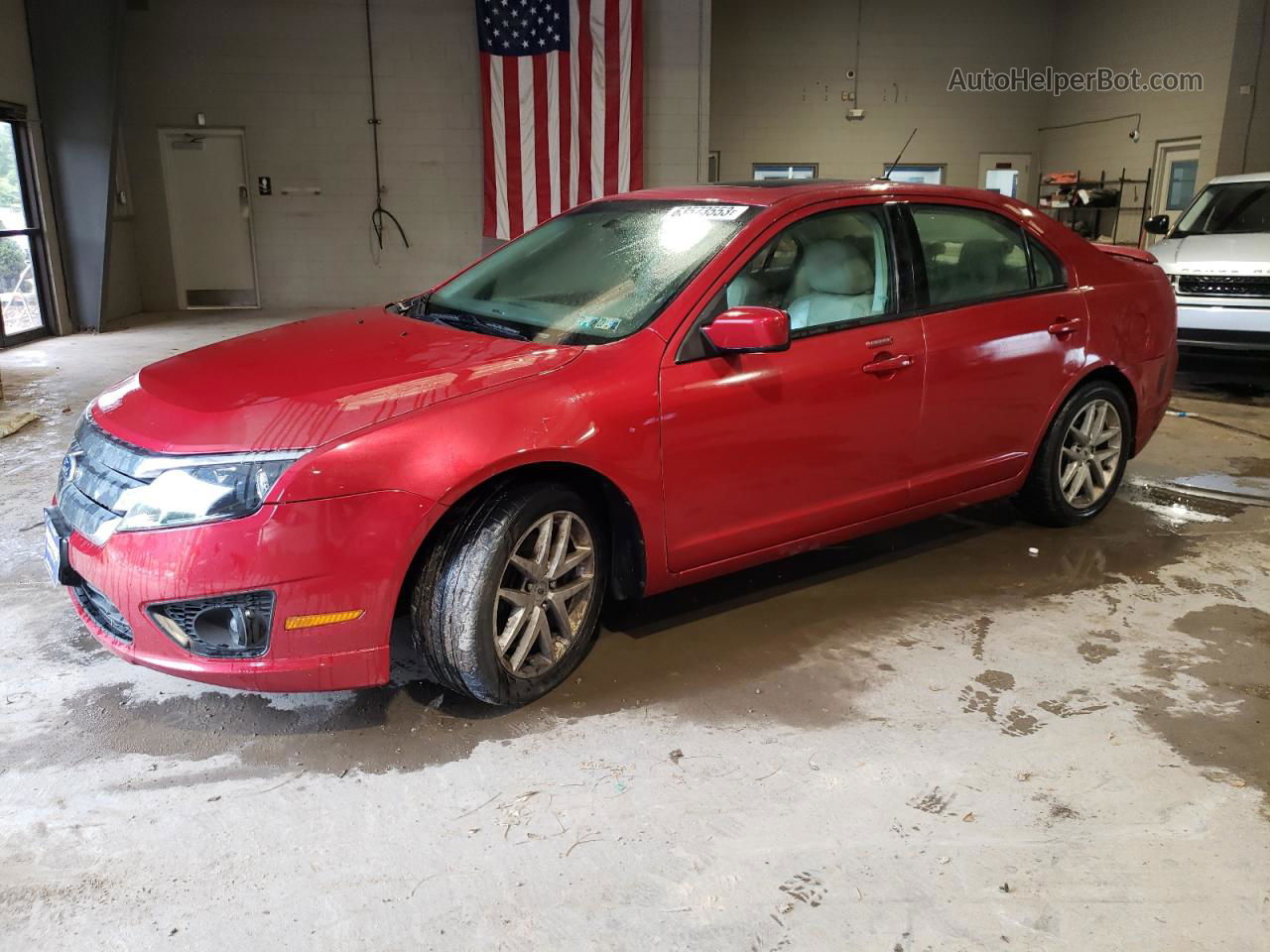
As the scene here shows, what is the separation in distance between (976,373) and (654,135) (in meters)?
9.55

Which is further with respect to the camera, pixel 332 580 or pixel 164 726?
pixel 164 726

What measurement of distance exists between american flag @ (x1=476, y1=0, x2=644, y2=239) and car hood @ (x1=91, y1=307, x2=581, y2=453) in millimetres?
9325

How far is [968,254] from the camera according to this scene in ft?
11.9

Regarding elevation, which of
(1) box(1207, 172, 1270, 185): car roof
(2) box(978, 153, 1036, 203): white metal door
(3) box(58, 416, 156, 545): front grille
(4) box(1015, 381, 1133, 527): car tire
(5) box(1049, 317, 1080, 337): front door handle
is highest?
(2) box(978, 153, 1036, 203): white metal door

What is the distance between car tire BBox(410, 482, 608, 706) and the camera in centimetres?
250

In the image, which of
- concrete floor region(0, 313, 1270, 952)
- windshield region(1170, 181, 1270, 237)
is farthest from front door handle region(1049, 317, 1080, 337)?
windshield region(1170, 181, 1270, 237)

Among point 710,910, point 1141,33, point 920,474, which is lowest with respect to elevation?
point 710,910

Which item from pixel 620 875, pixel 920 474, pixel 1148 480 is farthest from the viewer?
pixel 1148 480

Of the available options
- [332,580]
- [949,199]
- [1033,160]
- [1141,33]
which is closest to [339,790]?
[332,580]

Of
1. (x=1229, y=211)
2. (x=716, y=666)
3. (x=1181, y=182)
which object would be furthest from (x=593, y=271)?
(x=1181, y=182)

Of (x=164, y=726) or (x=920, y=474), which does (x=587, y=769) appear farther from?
(x=920, y=474)

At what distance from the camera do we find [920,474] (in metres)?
3.48

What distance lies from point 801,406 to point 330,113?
11.1 metres

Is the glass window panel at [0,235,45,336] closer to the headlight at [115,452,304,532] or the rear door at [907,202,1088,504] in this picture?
the headlight at [115,452,304,532]
